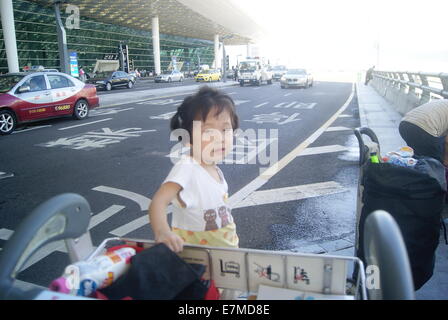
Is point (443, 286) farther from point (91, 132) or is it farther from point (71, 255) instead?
point (91, 132)

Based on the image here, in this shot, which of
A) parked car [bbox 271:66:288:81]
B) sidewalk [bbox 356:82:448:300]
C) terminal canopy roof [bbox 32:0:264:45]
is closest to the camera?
sidewalk [bbox 356:82:448:300]

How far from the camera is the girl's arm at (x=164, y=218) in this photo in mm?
1605

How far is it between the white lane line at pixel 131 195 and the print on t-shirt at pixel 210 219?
286 cm

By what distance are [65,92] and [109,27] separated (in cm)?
4449

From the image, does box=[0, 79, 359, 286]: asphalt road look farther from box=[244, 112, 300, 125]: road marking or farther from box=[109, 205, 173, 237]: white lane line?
box=[244, 112, 300, 125]: road marking

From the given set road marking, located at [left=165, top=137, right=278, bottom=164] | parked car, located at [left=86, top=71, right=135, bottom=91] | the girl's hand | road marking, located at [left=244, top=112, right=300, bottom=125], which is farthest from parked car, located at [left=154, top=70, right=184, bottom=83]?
the girl's hand

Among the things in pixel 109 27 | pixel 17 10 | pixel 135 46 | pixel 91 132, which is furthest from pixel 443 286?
pixel 135 46

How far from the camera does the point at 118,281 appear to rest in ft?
4.53

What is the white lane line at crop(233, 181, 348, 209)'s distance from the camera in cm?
502

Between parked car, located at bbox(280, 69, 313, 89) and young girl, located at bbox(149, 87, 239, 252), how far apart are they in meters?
26.2

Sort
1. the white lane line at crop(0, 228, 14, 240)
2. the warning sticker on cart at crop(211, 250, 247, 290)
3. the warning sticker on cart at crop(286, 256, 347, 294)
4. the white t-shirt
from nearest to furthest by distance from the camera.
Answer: the warning sticker on cart at crop(286, 256, 347, 294) → the warning sticker on cart at crop(211, 250, 247, 290) → the white t-shirt → the white lane line at crop(0, 228, 14, 240)

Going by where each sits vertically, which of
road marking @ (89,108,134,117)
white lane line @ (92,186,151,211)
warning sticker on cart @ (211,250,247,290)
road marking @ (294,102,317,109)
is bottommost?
white lane line @ (92,186,151,211)

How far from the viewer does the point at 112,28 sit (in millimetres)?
53156

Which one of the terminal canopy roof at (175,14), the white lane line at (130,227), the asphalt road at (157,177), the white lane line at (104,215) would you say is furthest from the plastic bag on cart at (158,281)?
the terminal canopy roof at (175,14)
